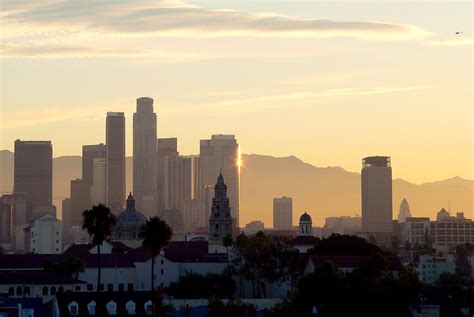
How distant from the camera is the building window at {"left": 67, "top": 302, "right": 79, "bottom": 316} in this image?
454 ft

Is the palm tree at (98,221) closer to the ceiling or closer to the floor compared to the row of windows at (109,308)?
closer to the ceiling

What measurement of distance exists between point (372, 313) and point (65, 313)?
3054 centimetres

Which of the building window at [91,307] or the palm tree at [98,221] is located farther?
the building window at [91,307]

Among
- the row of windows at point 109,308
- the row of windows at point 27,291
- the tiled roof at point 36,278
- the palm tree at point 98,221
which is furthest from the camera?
the tiled roof at point 36,278

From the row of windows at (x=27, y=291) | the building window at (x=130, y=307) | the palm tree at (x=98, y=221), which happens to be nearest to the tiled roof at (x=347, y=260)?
the row of windows at (x=27, y=291)

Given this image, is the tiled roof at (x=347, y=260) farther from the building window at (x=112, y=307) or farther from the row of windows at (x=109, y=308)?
the building window at (x=112, y=307)

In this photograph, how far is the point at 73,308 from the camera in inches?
5487

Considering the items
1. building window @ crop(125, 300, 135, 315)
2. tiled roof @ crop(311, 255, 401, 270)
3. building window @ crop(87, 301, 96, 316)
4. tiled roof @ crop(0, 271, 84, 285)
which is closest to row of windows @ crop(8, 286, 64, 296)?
tiled roof @ crop(0, 271, 84, 285)

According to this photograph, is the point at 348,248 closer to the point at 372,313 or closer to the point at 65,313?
the point at 65,313

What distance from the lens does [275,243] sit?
17875 cm

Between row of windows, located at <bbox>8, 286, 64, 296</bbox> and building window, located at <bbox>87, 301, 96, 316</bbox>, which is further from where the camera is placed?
row of windows, located at <bbox>8, 286, 64, 296</bbox>

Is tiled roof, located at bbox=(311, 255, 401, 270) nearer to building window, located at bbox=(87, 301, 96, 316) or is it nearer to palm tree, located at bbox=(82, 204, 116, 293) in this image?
building window, located at bbox=(87, 301, 96, 316)

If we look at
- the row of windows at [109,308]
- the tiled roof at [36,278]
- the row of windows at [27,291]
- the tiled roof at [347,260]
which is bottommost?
the row of windows at [109,308]

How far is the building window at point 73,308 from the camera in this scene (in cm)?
13850
